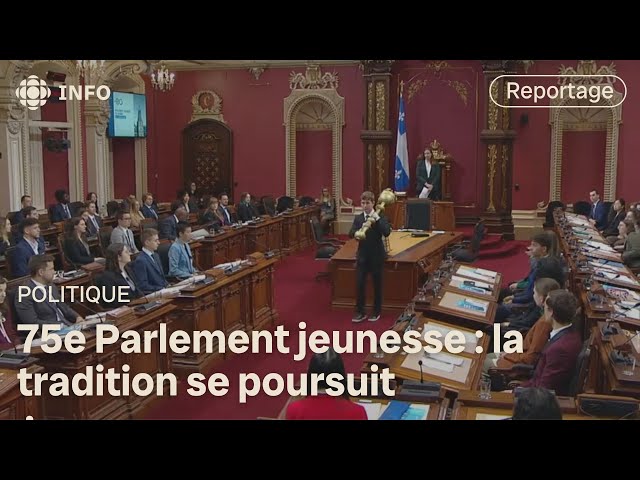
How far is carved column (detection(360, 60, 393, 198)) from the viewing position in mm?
15984

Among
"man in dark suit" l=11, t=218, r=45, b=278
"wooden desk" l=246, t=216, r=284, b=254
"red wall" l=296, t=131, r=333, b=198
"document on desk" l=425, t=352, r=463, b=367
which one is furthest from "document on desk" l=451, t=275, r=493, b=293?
"red wall" l=296, t=131, r=333, b=198

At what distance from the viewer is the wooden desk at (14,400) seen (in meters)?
4.32

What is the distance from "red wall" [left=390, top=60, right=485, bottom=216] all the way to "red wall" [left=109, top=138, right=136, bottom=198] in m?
5.88

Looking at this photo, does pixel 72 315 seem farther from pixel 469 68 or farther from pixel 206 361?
pixel 469 68

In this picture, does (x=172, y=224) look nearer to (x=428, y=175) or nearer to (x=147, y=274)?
(x=147, y=274)

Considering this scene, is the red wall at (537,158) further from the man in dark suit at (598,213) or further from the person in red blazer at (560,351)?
the person in red blazer at (560,351)

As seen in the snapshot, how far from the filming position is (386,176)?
1611cm

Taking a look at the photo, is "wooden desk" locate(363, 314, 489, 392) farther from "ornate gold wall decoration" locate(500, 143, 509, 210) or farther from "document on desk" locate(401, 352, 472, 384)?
"ornate gold wall decoration" locate(500, 143, 509, 210)

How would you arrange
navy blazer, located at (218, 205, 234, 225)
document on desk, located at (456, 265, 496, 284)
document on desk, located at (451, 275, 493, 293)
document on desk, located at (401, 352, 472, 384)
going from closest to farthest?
document on desk, located at (401, 352, 472, 384), document on desk, located at (451, 275, 493, 293), document on desk, located at (456, 265, 496, 284), navy blazer, located at (218, 205, 234, 225)

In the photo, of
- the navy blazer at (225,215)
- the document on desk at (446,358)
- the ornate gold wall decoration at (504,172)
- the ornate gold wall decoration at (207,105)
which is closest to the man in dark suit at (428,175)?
the ornate gold wall decoration at (504,172)

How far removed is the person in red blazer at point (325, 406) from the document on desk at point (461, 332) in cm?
215

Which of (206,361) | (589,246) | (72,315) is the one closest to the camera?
(72,315)
